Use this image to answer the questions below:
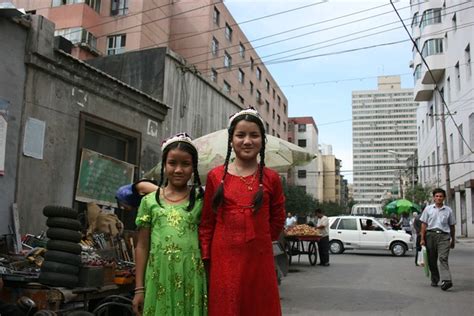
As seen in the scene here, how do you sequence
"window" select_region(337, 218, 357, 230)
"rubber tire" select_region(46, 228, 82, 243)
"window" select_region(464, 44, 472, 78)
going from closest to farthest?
"rubber tire" select_region(46, 228, 82, 243) → "window" select_region(337, 218, 357, 230) → "window" select_region(464, 44, 472, 78)

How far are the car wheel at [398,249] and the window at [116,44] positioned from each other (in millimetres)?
22147

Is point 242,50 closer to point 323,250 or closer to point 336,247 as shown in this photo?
point 336,247

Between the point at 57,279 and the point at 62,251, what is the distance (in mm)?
335

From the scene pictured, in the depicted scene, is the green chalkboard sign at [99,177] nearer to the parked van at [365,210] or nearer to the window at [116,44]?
the window at [116,44]

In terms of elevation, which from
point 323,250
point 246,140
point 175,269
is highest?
point 246,140

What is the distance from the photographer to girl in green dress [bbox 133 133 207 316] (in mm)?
2660

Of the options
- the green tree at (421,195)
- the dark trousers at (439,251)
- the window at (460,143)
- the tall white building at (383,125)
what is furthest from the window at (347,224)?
the tall white building at (383,125)

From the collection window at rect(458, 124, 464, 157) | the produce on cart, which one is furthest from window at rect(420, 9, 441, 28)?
the produce on cart

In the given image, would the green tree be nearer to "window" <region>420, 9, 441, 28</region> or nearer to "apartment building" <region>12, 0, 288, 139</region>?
"window" <region>420, 9, 441, 28</region>

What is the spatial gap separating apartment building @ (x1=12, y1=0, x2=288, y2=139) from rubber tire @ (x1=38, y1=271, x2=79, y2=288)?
17197 mm

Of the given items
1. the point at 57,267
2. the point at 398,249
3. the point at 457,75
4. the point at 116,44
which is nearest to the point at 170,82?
the point at 57,267

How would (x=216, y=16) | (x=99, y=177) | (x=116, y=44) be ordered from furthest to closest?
(x=216, y=16)
(x=116, y=44)
(x=99, y=177)

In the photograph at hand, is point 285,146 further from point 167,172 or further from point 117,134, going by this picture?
point 167,172

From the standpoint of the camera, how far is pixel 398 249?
18344mm
